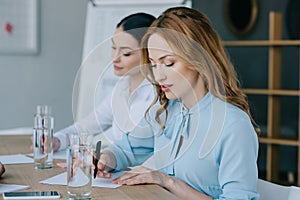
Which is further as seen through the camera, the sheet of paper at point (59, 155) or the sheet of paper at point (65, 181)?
the sheet of paper at point (59, 155)

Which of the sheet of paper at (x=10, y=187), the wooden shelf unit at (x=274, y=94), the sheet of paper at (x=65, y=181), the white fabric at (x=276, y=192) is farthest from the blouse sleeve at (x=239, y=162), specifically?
the wooden shelf unit at (x=274, y=94)

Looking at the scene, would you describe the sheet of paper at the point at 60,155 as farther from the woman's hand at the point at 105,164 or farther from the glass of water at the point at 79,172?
the glass of water at the point at 79,172

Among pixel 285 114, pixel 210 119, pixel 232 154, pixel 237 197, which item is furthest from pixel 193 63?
pixel 285 114

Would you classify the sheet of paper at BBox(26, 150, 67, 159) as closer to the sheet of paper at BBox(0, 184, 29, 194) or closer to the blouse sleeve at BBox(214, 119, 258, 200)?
the sheet of paper at BBox(0, 184, 29, 194)

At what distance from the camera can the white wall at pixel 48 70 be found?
14.0ft

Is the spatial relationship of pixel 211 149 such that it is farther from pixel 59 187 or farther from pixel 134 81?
pixel 134 81

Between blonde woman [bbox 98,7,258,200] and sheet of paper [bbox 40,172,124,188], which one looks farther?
sheet of paper [bbox 40,172,124,188]

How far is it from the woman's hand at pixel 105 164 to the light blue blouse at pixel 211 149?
16cm

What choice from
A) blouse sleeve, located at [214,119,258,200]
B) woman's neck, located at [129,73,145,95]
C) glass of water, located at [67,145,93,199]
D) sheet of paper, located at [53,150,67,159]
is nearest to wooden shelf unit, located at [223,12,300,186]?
woman's neck, located at [129,73,145,95]

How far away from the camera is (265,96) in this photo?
14.2 ft

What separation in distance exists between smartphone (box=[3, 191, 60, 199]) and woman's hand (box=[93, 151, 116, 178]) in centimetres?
27

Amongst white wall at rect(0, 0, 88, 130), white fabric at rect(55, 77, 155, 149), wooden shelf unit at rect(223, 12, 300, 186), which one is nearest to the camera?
white fabric at rect(55, 77, 155, 149)

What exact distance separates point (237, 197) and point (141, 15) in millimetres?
1225

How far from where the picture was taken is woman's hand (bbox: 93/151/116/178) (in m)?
1.74
